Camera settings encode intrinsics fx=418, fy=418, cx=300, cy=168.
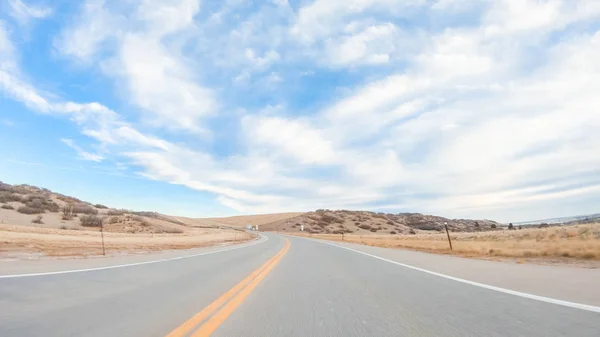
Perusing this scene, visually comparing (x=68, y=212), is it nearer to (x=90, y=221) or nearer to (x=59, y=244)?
(x=90, y=221)

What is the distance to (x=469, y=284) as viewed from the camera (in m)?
8.97

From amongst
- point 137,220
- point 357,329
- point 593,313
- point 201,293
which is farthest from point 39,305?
point 137,220

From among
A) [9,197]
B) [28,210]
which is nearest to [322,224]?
[9,197]

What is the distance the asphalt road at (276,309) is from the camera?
502 cm

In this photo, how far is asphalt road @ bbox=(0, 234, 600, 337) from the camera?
198 inches

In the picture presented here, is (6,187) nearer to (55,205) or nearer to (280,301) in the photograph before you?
(55,205)

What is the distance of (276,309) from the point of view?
6.61 meters

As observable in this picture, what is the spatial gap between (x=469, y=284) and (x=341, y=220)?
412 ft

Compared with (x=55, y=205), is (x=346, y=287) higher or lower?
lower

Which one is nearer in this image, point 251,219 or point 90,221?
point 90,221

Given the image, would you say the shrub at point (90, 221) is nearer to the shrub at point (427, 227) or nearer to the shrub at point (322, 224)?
the shrub at point (322, 224)

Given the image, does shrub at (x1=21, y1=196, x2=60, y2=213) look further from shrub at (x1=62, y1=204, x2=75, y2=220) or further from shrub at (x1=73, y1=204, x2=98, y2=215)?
shrub at (x1=73, y1=204, x2=98, y2=215)

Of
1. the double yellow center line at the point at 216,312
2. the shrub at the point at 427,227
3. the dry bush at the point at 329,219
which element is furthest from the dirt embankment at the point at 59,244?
the shrub at the point at 427,227

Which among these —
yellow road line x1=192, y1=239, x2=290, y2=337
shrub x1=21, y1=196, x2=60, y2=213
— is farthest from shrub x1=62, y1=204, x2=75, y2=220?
yellow road line x1=192, y1=239, x2=290, y2=337
